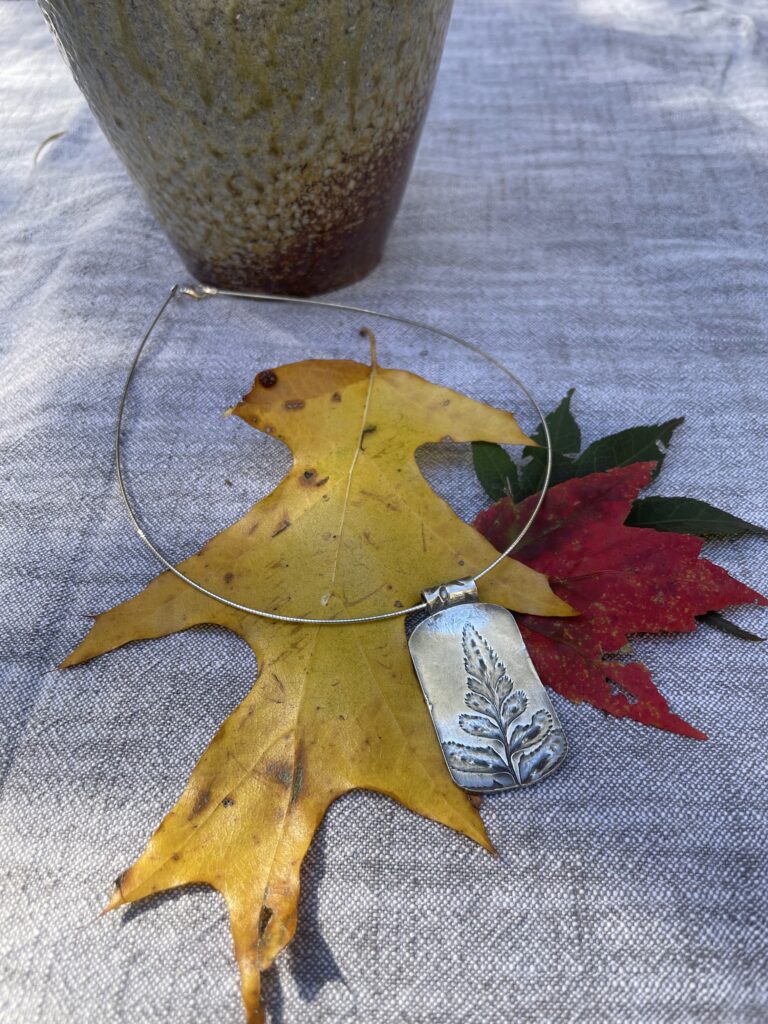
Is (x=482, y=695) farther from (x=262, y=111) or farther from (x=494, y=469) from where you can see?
(x=262, y=111)

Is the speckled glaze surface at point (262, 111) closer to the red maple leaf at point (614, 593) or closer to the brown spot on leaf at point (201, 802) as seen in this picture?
the red maple leaf at point (614, 593)

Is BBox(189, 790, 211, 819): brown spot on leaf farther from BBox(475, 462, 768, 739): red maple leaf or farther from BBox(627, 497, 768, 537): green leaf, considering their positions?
BBox(627, 497, 768, 537): green leaf

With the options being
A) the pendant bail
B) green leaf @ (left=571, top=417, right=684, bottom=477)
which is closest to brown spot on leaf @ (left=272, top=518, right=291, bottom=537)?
the pendant bail

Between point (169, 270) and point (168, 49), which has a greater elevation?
point (168, 49)

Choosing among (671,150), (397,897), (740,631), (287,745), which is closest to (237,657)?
(287,745)

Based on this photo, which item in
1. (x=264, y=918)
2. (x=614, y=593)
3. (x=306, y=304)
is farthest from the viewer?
(x=306, y=304)

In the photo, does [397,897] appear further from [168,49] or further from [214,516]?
[168,49]

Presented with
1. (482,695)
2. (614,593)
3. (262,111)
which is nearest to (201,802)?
(482,695)
